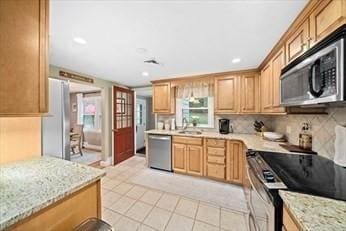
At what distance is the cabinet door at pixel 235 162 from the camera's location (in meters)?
2.91

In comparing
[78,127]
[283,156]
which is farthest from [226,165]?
[78,127]

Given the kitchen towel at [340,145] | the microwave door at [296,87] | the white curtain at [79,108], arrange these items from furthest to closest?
the white curtain at [79,108], the kitchen towel at [340,145], the microwave door at [296,87]

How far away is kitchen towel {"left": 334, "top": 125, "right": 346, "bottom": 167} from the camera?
4.32 ft

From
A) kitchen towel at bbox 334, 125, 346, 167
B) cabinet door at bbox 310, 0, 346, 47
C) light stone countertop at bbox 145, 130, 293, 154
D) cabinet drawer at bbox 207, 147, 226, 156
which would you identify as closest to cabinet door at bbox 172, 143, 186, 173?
light stone countertop at bbox 145, 130, 293, 154

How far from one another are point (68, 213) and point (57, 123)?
5.54ft

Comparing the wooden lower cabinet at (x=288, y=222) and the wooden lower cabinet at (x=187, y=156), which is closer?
the wooden lower cabinet at (x=288, y=222)

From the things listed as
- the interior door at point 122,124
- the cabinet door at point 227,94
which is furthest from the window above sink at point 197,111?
the interior door at point 122,124

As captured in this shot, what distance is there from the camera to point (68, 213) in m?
0.94

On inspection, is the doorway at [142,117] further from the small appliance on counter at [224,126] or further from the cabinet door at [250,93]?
the cabinet door at [250,93]

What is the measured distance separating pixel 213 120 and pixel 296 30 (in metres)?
2.46

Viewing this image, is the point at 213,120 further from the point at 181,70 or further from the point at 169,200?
the point at 169,200

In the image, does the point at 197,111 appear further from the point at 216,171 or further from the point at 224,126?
the point at 216,171

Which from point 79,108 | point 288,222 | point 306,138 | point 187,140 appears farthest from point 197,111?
point 79,108

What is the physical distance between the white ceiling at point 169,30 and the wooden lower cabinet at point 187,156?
64.8 inches
